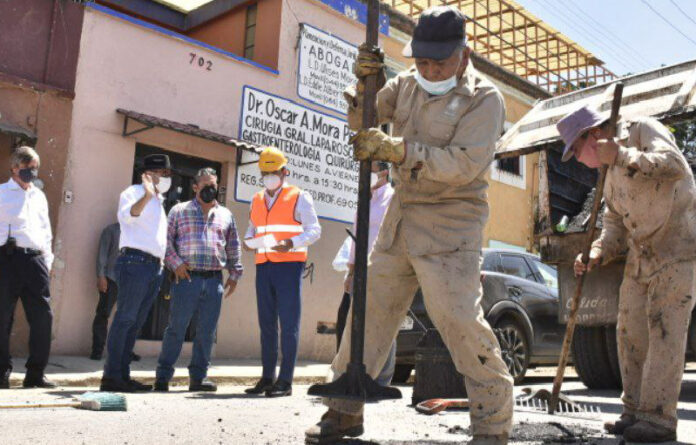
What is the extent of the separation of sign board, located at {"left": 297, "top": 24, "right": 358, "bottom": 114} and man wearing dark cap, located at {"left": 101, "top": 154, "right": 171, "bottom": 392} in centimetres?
595

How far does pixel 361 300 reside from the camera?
144 inches

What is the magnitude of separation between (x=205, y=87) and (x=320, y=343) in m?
4.33

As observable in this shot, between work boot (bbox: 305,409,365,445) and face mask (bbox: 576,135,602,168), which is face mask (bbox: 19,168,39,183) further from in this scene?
face mask (bbox: 576,135,602,168)

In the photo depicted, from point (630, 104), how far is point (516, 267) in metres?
3.02

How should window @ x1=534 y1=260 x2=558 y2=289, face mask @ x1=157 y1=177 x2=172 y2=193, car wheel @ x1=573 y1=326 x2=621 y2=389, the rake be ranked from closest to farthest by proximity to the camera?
the rake, face mask @ x1=157 y1=177 x2=172 y2=193, car wheel @ x1=573 y1=326 x2=621 y2=389, window @ x1=534 y1=260 x2=558 y2=289

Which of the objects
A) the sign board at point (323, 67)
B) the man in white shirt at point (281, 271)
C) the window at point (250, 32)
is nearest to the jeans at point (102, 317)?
the man in white shirt at point (281, 271)

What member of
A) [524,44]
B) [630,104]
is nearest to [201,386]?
[630,104]

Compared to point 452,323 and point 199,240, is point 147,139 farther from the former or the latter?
point 452,323

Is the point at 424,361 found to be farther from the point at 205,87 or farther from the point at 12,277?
the point at 205,87

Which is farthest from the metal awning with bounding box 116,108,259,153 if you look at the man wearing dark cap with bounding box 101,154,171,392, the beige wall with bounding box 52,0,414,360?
the man wearing dark cap with bounding box 101,154,171,392

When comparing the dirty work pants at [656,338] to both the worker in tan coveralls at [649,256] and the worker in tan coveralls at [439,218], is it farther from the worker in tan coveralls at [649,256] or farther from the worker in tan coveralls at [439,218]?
the worker in tan coveralls at [439,218]

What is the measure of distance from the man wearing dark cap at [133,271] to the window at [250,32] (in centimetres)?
645

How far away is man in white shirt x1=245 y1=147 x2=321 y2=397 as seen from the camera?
685 centimetres

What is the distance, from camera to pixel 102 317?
9.46 m
